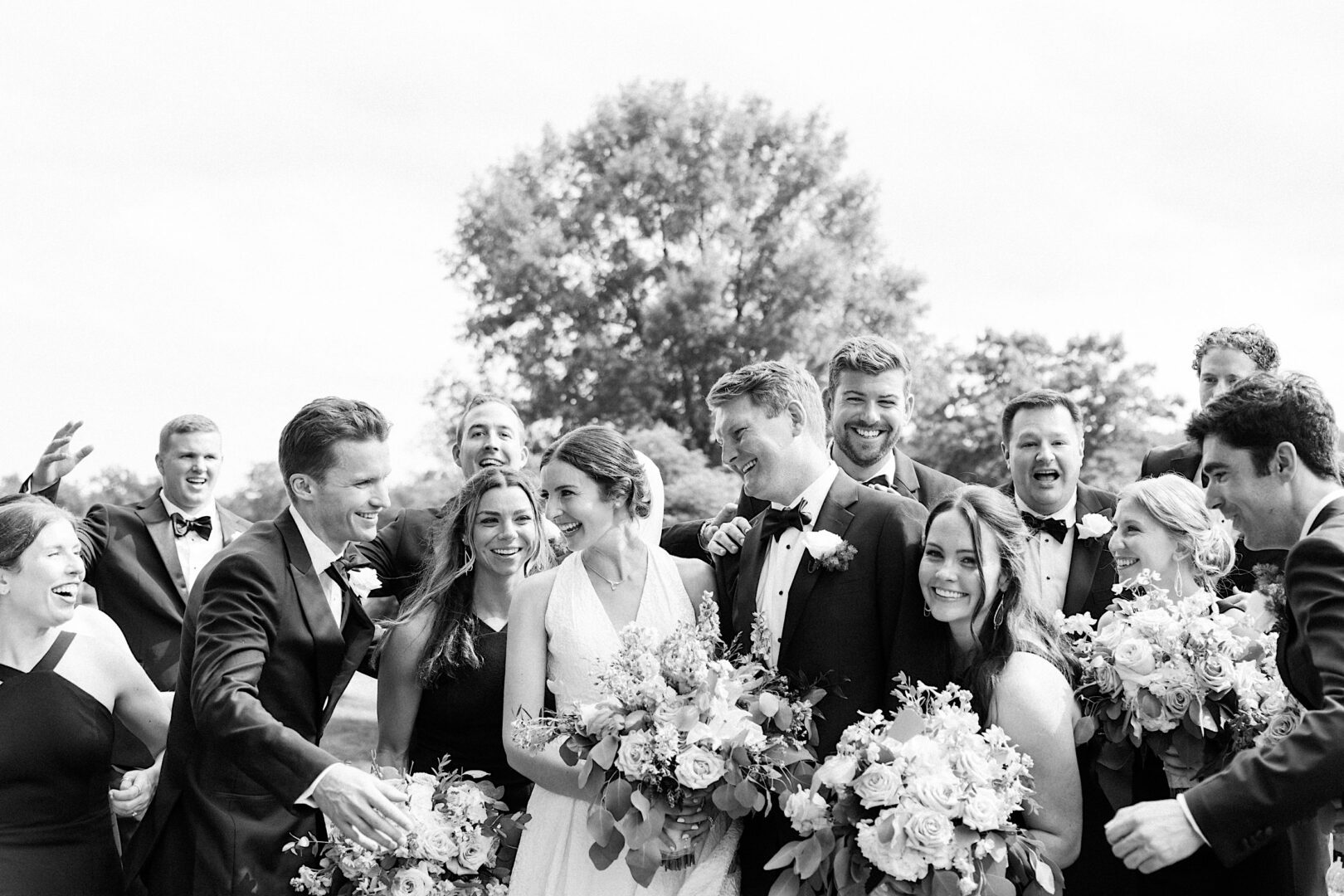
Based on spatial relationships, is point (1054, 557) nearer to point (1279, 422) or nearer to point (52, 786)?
point (1279, 422)

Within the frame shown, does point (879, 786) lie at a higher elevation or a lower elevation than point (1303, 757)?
lower

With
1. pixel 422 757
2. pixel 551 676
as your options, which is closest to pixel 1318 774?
pixel 551 676

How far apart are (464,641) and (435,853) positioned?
1194 millimetres

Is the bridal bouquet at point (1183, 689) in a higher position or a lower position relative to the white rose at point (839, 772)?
higher

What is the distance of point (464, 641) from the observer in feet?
20.7

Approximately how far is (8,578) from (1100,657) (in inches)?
184

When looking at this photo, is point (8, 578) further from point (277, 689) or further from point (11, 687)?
point (277, 689)

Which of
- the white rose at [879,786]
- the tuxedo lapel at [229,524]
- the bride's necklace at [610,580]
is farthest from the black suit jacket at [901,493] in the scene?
the tuxedo lapel at [229,524]

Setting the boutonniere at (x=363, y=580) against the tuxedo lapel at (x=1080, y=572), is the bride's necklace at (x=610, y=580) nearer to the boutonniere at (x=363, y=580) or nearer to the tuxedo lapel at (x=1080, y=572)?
the boutonniere at (x=363, y=580)

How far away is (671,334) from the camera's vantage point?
36.0 m

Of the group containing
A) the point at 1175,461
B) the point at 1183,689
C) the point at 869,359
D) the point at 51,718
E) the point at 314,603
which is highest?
the point at 869,359

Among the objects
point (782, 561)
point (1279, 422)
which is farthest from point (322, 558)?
point (1279, 422)

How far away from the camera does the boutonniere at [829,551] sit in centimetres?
534

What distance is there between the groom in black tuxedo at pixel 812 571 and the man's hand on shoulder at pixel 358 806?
1506 mm
